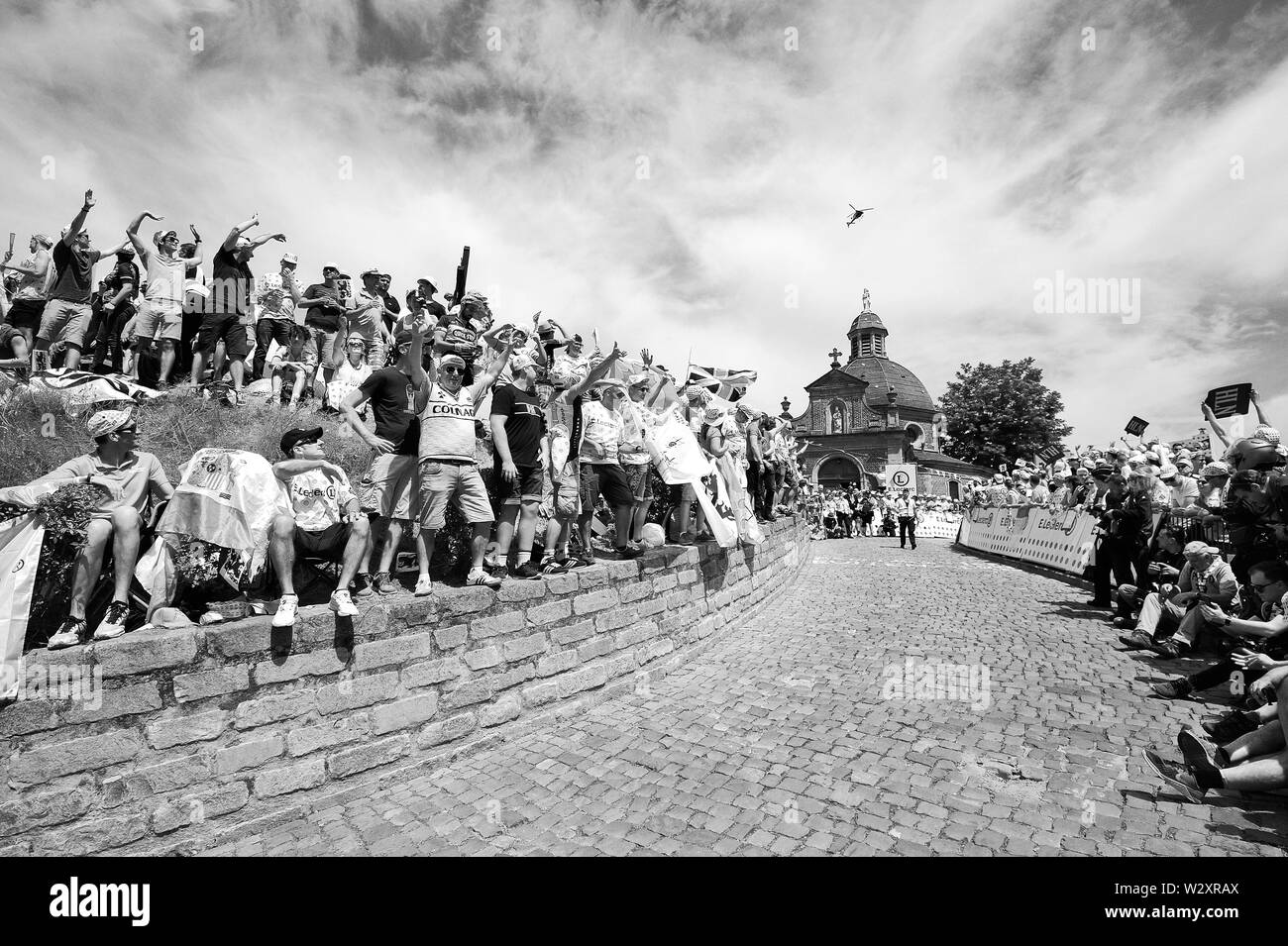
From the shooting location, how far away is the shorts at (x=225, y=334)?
23.8ft

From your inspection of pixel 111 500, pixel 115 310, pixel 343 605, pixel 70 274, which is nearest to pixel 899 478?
pixel 343 605

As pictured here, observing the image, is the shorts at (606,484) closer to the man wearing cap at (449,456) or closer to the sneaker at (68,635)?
the man wearing cap at (449,456)

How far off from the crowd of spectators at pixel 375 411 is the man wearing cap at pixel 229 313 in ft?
0.07

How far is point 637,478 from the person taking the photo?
653 cm

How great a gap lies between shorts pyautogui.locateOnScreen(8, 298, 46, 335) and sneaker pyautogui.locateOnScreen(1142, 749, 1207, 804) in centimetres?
1271

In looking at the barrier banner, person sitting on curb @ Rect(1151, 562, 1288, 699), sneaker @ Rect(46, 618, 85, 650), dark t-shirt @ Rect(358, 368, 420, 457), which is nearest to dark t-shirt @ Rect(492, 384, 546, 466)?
dark t-shirt @ Rect(358, 368, 420, 457)

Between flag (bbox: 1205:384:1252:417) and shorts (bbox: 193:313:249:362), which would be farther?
flag (bbox: 1205:384:1252:417)

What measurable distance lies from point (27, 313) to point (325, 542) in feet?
25.9

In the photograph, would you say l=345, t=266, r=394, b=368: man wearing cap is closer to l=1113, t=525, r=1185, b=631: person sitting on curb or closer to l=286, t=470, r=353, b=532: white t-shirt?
l=286, t=470, r=353, b=532: white t-shirt

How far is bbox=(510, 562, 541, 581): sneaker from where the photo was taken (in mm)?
4982

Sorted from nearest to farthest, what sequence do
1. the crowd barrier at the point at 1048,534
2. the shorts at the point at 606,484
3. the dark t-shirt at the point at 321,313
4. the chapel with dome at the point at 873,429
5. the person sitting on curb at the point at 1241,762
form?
the person sitting on curb at the point at 1241,762
the shorts at the point at 606,484
the crowd barrier at the point at 1048,534
the dark t-shirt at the point at 321,313
the chapel with dome at the point at 873,429

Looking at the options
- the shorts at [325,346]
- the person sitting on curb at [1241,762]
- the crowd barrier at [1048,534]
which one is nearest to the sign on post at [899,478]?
the crowd barrier at [1048,534]
